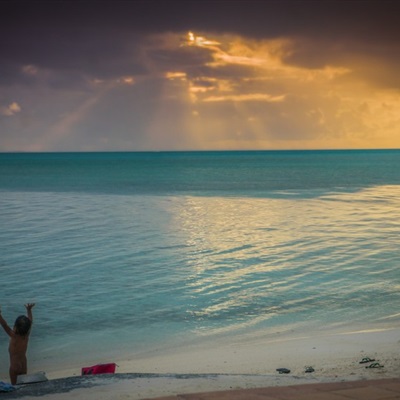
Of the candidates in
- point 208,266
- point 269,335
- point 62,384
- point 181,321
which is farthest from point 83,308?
point 62,384

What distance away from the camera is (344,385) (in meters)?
9.83

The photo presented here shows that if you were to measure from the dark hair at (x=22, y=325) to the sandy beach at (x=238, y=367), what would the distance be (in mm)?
1087

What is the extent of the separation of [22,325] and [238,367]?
433cm

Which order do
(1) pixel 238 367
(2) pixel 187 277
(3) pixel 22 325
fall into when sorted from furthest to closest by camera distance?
1. (2) pixel 187 277
2. (1) pixel 238 367
3. (3) pixel 22 325

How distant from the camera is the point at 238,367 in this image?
13.7 m

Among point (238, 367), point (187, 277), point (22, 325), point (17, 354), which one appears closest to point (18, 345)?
point (17, 354)

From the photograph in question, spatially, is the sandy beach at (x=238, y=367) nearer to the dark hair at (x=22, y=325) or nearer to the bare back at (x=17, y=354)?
the bare back at (x=17, y=354)

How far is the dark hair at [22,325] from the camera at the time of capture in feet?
39.3

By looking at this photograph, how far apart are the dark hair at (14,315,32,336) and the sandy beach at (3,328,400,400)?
1087mm

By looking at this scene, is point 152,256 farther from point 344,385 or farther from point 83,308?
point 344,385

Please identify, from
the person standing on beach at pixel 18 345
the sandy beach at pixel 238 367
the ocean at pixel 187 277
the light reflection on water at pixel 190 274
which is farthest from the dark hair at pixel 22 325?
the light reflection on water at pixel 190 274

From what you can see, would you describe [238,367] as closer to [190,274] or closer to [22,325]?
[22,325]

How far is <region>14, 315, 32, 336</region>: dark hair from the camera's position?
11969mm

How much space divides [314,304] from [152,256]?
10.5 meters
